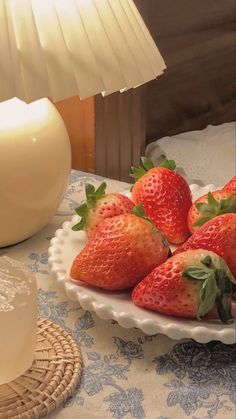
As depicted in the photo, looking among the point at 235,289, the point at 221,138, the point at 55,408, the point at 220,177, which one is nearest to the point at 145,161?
the point at 235,289

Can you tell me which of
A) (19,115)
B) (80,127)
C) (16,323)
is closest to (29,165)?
(19,115)

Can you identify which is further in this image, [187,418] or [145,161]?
[145,161]

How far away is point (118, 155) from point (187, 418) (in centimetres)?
99

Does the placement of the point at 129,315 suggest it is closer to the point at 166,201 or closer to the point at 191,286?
the point at 191,286

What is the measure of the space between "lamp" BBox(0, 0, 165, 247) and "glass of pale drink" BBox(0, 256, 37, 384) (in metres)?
0.17

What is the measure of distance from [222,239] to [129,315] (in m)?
0.12

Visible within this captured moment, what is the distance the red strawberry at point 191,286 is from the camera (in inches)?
26.8

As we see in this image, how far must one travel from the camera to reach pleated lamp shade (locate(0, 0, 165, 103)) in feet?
2.31

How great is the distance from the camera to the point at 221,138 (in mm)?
1716

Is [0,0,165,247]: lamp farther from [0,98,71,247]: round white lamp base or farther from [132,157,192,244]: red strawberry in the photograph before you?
[132,157,192,244]: red strawberry

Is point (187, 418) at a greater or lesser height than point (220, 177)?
greater

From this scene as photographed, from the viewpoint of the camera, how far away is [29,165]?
0.89m

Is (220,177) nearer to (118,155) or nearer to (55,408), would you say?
(118,155)

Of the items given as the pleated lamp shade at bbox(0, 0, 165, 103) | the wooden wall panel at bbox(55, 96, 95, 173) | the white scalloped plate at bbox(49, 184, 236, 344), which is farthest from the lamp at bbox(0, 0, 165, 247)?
the wooden wall panel at bbox(55, 96, 95, 173)
